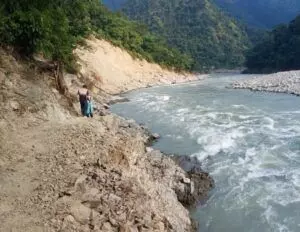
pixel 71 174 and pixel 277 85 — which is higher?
pixel 71 174

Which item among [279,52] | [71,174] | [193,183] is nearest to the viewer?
[71,174]

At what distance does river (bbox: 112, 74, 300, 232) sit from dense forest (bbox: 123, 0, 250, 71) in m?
86.5

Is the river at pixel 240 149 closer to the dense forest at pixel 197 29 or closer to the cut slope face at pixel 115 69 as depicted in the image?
the cut slope face at pixel 115 69

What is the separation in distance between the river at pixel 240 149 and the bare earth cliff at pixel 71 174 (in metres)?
0.93

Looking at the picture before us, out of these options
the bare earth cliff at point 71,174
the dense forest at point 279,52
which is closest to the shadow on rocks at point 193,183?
the bare earth cliff at point 71,174

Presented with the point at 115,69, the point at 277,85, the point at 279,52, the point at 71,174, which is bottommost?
the point at 277,85

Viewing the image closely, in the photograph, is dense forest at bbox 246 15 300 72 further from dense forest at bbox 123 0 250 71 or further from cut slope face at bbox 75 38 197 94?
cut slope face at bbox 75 38 197 94

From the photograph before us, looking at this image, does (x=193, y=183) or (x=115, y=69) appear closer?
(x=193, y=183)

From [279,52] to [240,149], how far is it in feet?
244

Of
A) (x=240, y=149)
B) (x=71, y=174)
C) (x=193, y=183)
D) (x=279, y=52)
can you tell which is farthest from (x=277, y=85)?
(x=279, y=52)

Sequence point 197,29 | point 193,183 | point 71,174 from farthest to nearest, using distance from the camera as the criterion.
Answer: point 197,29, point 193,183, point 71,174

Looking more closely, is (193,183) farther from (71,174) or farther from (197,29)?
(197,29)

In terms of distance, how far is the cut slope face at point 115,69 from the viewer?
47656 millimetres

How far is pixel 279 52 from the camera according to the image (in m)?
89.3
